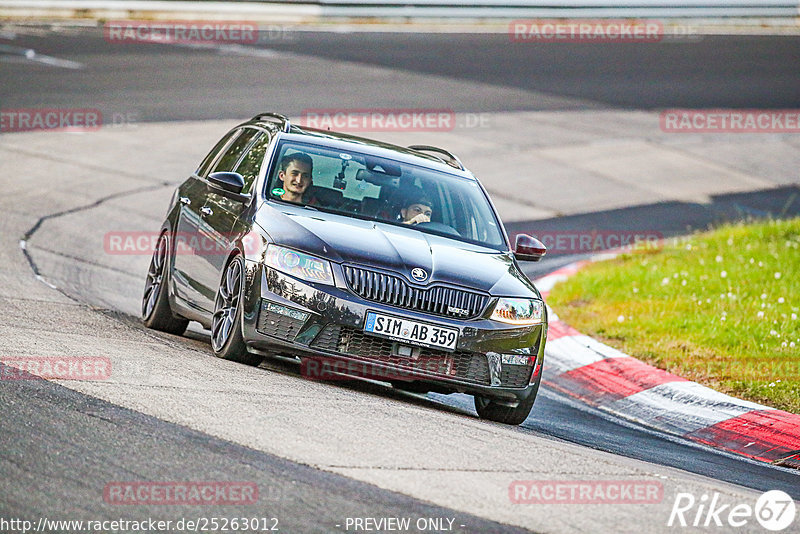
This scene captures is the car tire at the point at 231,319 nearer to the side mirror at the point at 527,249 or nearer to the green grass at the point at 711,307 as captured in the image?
the side mirror at the point at 527,249

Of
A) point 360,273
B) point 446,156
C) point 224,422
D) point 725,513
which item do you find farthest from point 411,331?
point 446,156

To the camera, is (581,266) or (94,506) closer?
(94,506)

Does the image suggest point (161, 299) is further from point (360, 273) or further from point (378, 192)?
point (360, 273)

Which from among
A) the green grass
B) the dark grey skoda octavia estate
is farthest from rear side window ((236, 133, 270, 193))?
the green grass

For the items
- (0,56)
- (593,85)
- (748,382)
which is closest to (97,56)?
(0,56)

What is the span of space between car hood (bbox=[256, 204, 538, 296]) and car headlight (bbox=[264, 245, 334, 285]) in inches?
1.9

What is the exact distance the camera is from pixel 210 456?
572cm

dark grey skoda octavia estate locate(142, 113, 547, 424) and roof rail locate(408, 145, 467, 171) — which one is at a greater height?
roof rail locate(408, 145, 467, 171)

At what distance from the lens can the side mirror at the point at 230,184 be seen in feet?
28.7

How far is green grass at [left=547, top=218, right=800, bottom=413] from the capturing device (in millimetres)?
10219

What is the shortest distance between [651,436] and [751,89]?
2122 centimetres

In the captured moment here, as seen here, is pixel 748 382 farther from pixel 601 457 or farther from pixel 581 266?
pixel 581 266

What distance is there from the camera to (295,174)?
8.91 metres

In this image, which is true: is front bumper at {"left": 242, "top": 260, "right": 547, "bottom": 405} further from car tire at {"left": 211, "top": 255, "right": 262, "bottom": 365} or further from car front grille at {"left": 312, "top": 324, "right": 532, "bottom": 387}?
car tire at {"left": 211, "top": 255, "right": 262, "bottom": 365}
